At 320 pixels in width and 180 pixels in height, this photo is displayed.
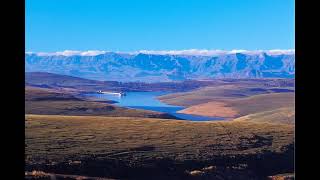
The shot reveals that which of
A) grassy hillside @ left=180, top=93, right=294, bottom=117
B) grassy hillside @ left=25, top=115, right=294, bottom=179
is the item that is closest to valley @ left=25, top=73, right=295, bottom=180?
grassy hillside @ left=25, top=115, right=294, bottom=179

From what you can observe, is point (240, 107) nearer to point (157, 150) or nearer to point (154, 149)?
point (154, 149)

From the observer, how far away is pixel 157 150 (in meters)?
34.8

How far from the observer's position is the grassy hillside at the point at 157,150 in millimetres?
28953

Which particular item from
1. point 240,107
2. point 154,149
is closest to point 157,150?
point 154,149

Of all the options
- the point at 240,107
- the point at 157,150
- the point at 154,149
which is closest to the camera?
the point at 157,150

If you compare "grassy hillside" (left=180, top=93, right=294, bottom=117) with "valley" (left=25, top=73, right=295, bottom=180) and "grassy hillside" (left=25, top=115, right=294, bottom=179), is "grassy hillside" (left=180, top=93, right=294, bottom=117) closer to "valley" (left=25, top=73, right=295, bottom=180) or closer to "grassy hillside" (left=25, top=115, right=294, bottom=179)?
"valley" (left=25, top=73, right=295, bottom=180)

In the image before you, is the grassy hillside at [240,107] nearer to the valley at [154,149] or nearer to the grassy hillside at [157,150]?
the valley at [154,149]

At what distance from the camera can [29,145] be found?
33188 mm

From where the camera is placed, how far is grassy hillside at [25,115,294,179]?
29.0 m
